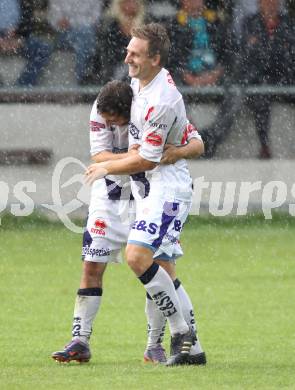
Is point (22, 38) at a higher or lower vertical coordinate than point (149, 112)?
lower

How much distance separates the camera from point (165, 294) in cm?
835

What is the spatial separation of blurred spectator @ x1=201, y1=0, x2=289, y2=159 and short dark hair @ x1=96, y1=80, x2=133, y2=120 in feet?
30.5

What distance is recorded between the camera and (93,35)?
18.1 m

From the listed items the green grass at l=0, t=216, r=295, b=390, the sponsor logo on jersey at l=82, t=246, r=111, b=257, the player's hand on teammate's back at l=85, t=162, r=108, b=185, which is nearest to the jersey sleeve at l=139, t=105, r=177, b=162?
the player's hand on teammate's back at l=85, t=162, r=108, b=185

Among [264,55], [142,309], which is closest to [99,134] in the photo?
Answer: [142,309]

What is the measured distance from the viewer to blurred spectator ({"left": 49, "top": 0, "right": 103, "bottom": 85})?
1795cm

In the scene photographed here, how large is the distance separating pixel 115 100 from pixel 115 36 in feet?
31.7

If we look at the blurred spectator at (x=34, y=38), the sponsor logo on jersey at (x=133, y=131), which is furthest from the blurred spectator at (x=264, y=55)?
the sponsor logo on jersey at (x=133, y=131)

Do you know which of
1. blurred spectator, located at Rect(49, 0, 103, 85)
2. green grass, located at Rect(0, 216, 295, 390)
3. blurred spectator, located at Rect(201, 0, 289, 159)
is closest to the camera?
green grass, located at Rect(0, 216, 295, 390)

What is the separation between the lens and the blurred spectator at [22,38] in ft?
58.7

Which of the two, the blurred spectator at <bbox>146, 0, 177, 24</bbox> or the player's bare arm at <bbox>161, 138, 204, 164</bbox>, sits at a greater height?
the player's bare arm at <bbox>161, 138, 204, 164</bbox>

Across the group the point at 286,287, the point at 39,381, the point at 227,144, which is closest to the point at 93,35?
the point at 227,144

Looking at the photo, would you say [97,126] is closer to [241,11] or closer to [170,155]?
[170,155]

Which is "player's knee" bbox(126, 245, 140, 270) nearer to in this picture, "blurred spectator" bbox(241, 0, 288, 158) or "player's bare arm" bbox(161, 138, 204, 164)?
"player's bare arm" bbox(161, 138, 204, 164)
